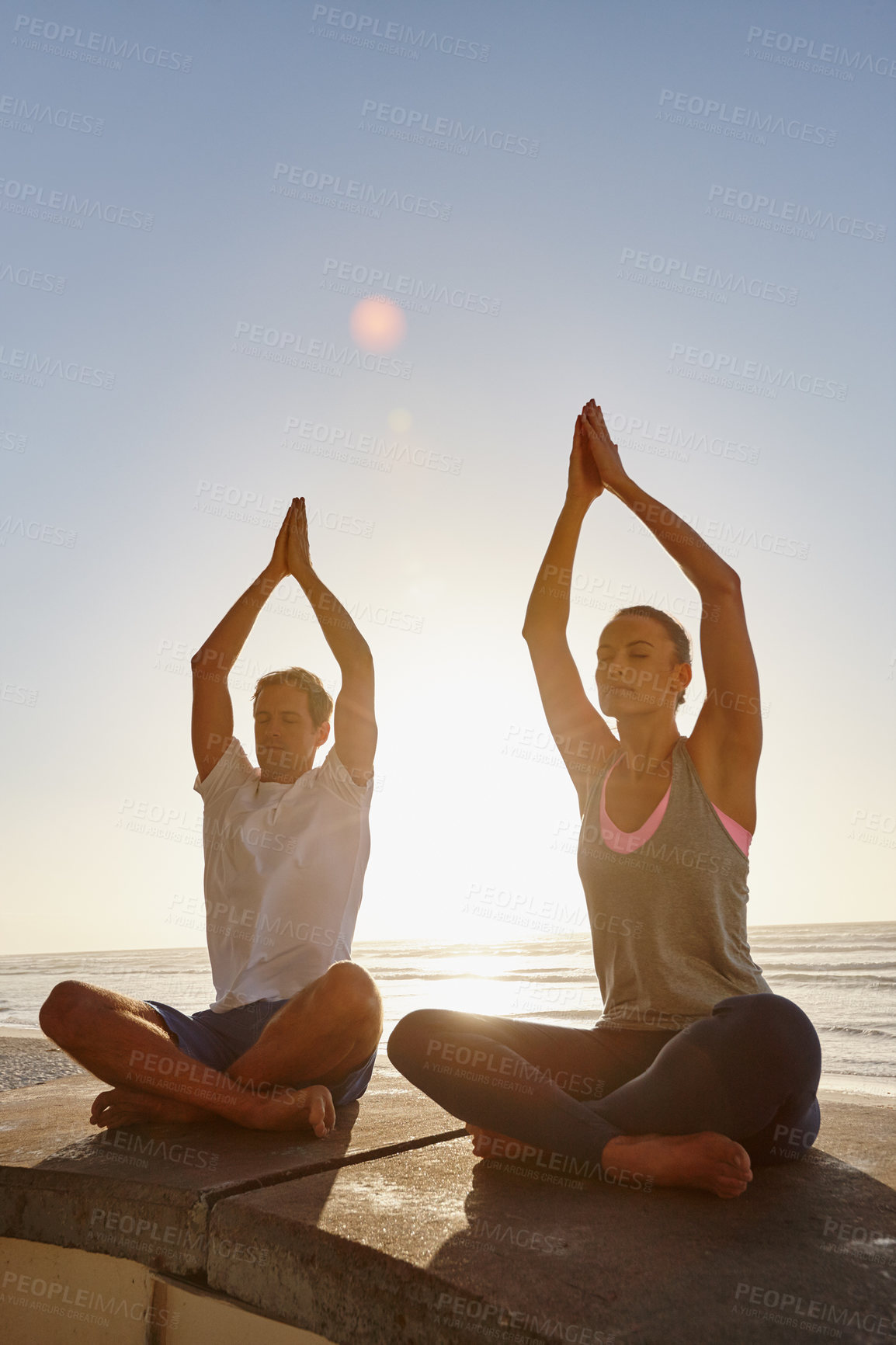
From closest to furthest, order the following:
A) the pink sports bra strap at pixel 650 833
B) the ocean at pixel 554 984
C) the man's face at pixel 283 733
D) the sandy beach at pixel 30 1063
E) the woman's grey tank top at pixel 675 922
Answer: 1. the woman's grey tank top at pixel 675 922
2. the pink sports bra strap at pixel 650 833
3. the man's face at pixel 283 733
4. the sandy beach at pixel 30 1063
5. the ocean at pixel 554 984

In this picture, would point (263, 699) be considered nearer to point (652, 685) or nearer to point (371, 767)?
point (371, 767)

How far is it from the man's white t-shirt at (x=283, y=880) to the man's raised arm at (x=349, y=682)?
Answer: 60mm

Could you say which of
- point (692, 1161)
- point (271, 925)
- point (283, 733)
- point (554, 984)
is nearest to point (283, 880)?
point (271, 925)

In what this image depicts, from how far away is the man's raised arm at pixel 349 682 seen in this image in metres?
3.12

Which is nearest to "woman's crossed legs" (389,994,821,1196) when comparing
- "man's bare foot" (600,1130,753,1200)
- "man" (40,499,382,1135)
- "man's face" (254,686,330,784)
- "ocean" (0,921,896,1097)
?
"man's bare foot" (600,1130,753,1200)

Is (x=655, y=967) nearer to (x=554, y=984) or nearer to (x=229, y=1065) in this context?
(x=229, y=1065)

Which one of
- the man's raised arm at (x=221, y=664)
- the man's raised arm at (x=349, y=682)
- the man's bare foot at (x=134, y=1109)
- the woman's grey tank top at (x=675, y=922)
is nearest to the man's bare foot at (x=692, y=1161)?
the woman's grey tank top at (x=675, y=922)

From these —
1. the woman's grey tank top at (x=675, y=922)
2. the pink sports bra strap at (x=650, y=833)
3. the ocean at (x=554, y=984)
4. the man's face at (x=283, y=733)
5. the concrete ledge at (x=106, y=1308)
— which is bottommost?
the ocean at (x=554, y=984)

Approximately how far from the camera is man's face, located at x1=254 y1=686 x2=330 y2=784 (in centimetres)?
328

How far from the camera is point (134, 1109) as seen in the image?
2.51 m

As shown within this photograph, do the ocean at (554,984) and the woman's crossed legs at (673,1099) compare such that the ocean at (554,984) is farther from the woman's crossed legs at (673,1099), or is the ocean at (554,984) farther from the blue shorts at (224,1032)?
the woman's crossed legs at (673,1099)

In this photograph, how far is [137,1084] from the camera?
2.42 meters

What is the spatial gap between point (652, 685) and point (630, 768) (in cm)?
27

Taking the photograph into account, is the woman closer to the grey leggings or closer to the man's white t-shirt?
the grey leggings
